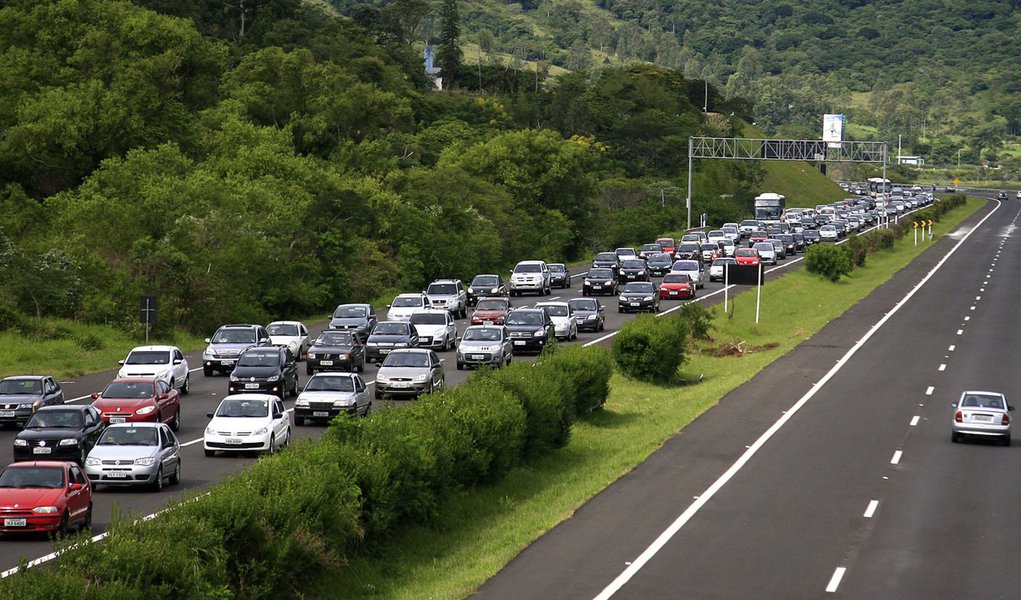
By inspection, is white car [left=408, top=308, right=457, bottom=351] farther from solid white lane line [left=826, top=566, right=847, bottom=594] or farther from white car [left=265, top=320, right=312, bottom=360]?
solid white lane line [left=826, top=566, right=847, bottom=594]

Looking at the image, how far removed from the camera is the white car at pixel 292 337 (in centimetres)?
5034

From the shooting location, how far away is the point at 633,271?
81.4m

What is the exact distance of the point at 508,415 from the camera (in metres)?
29.4

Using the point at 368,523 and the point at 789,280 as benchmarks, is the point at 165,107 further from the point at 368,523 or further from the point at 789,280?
the point at 368,523

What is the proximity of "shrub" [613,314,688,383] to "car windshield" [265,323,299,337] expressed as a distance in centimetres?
1198

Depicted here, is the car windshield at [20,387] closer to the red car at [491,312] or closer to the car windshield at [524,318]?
the car windshield at [524,318]

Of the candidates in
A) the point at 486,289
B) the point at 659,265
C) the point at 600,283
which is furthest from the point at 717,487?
the point at 659,265

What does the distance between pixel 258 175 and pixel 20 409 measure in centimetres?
4595

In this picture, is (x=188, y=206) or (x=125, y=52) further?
(x=125, y=52)

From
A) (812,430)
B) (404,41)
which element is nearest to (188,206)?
(812,430)

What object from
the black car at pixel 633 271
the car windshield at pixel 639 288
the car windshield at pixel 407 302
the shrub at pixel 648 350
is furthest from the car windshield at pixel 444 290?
the black car at pixel 633 271

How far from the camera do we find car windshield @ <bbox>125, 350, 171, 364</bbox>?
1633 inches

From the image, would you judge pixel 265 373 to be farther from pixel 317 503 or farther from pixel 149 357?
pixel 317 503

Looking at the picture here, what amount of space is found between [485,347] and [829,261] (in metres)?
48.7
